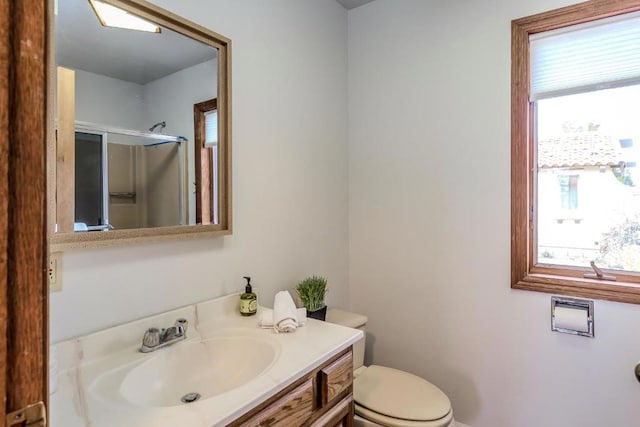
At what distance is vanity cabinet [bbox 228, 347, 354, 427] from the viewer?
923mm

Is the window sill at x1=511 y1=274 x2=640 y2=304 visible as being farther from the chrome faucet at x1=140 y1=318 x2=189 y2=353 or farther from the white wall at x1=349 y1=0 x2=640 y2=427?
the chrome faucet at x1=140 y1=318 x2=189 y2=353

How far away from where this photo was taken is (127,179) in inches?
47.6

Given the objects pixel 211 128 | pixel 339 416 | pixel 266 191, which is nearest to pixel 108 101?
pixel 211 128

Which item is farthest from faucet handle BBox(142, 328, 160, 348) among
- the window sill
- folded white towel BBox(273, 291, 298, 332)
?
the window sill

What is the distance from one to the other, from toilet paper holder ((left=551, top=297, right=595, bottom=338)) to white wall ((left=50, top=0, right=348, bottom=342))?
3.69 ft

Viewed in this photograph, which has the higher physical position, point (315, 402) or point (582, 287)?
point (582, 287)

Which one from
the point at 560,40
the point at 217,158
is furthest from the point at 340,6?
the point at 217,158

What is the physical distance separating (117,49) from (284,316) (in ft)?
3.51

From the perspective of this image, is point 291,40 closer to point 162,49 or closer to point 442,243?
point 162,49

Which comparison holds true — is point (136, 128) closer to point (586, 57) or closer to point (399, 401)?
point (399, 401)

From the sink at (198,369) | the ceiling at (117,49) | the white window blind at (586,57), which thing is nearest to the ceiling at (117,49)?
the ceiling at (117,49)

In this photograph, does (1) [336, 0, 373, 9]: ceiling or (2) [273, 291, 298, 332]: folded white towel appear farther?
(1) [336, 0, 373, 9]: ceiling

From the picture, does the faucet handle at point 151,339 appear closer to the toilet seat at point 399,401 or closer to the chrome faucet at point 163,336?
the chrome faucet at point 163,336

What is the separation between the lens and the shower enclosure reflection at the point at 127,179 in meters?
1.10
